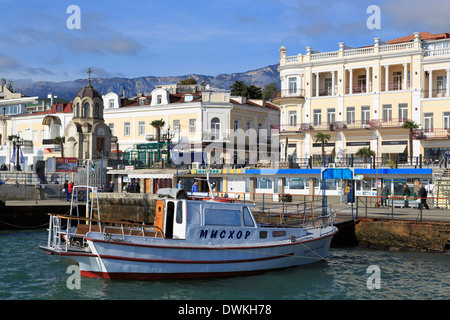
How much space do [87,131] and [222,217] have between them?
3863 cm

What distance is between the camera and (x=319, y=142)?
54312 millimetres

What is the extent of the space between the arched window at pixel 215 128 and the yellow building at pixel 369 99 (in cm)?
814

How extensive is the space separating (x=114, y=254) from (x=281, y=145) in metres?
40.3

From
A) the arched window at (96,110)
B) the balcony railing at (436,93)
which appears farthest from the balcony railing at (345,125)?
the arched window at (96,110)

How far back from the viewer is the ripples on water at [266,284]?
17.4m

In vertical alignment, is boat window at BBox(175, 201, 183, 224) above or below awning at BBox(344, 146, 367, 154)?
below

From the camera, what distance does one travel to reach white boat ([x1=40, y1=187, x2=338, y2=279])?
60.0 feet

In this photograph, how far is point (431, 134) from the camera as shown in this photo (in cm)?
4894

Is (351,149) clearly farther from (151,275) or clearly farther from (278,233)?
(151,275)

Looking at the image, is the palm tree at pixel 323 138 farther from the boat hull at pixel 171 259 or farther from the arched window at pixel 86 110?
the boat hull at pixel 171 259

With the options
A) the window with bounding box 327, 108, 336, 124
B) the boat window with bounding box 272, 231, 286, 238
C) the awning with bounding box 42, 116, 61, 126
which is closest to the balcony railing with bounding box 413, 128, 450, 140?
the window with bounding box 327, 108, 336, 124

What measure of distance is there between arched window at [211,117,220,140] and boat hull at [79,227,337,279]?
134 ft

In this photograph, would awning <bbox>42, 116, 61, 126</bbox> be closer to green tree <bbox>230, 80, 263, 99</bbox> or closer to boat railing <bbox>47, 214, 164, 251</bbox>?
green tree <bbox>230, 80, 263, 99</bbox>

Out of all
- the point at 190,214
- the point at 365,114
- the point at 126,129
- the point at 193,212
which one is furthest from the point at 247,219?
the point at 126,129
